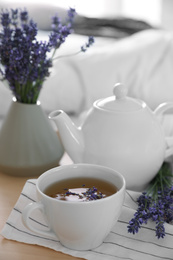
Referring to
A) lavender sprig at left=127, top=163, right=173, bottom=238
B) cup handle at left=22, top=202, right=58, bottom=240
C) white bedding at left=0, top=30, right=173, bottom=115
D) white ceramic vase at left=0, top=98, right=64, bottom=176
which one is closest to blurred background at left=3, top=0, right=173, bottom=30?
white bedding at left=0, top=30, right=173, bottom=115

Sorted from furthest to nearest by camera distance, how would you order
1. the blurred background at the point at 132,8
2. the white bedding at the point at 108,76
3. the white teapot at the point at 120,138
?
1. the blurred background at the point at 132,8
2. the white bedding at the point at 108,76
3. the white teapot at the point at 120,138

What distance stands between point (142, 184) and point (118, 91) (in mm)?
180

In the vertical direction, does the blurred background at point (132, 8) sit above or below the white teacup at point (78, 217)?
below

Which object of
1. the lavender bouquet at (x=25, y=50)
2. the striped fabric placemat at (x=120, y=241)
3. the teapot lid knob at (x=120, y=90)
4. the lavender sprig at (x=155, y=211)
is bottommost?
the striped fabric placemat at (x=120, y=241)

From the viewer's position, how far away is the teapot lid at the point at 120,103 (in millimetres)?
759

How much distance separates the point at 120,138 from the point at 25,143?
0.65 feet

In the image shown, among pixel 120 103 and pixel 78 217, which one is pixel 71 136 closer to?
pixel 120 103

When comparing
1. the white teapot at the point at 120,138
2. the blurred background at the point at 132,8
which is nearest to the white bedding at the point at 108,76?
the white teapot at the point at 120,138

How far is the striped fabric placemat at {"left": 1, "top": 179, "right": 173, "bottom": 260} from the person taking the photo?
596 millimetres

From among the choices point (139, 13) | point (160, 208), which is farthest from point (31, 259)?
point (139, 13)

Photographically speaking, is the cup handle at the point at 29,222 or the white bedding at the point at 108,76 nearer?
the cup handle at the point at 29,222

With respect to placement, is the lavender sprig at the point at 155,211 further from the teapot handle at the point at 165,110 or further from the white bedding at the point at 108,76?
the white bedding at the point at 108,76

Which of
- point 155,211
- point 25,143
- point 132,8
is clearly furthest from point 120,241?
point 132,8

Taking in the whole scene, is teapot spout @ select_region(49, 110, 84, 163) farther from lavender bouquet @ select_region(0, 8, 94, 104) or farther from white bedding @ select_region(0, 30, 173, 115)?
white bedding @ select_region(0, 30, 173, 115)
